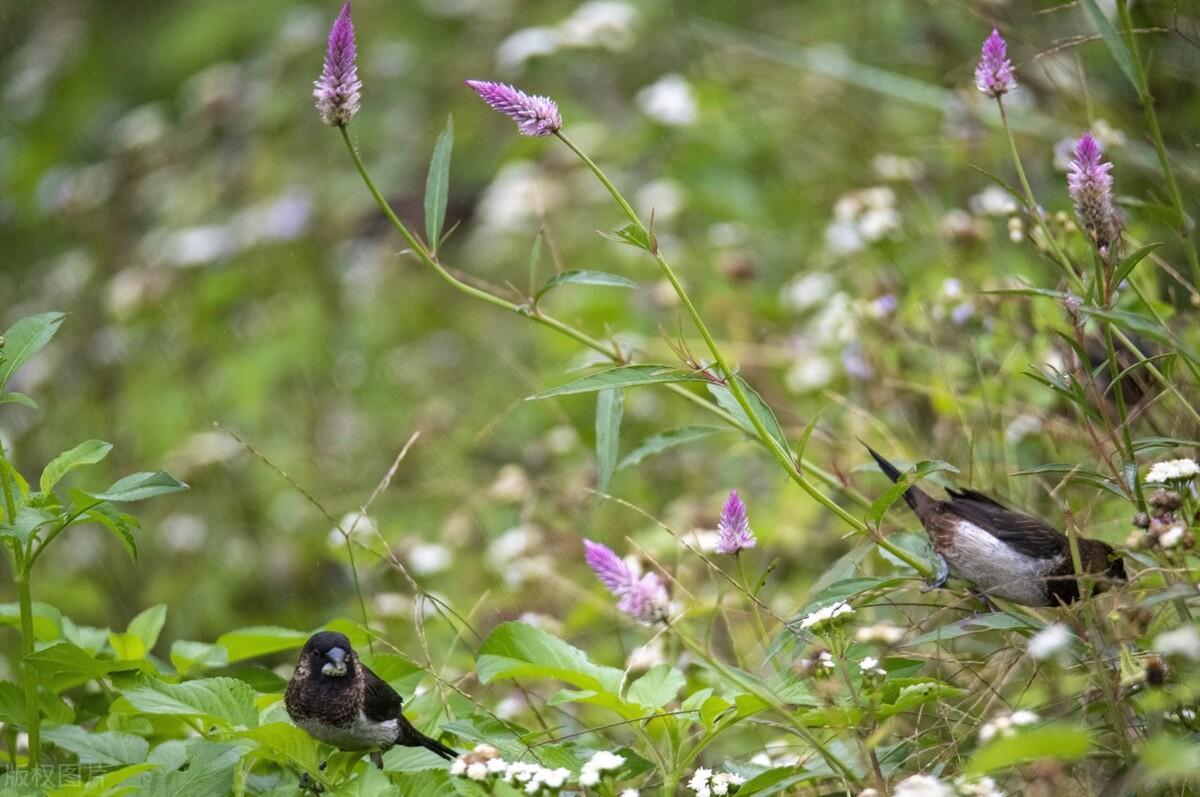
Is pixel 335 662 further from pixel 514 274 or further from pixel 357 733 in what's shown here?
pixel 514 274

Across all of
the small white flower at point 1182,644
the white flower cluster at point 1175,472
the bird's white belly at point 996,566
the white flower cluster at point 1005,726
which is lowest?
the bird's white belly at point 996,566

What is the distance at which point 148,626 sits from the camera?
6.12ft

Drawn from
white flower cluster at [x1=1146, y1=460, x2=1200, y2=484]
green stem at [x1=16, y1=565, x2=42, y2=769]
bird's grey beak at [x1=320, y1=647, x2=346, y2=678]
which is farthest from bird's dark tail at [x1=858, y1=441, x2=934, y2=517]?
green stem at [x1=16, y1=565, x2=42, y2=769]

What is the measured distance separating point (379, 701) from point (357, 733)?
0.15 ft

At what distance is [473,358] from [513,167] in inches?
26.4

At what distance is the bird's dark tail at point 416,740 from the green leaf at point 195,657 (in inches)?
11.9

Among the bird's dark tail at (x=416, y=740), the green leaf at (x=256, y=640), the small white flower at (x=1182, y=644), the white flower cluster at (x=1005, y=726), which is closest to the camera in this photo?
the small white flower at (x=1182, y=644)

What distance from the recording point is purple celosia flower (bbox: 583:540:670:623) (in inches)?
56.1

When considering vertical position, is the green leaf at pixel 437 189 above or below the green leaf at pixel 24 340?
above

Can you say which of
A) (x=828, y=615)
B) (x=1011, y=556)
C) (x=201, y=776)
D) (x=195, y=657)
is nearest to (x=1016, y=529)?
(x=1011, y=556)

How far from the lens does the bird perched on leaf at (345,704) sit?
1.60m

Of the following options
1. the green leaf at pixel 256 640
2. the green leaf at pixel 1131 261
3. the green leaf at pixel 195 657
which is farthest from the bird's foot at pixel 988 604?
the green leaf at pixel 195 657

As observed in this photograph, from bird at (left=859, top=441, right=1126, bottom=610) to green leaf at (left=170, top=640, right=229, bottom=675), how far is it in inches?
37.7

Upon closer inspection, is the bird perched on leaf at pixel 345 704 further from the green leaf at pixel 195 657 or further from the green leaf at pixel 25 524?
the green leaf at pixel 25 524
